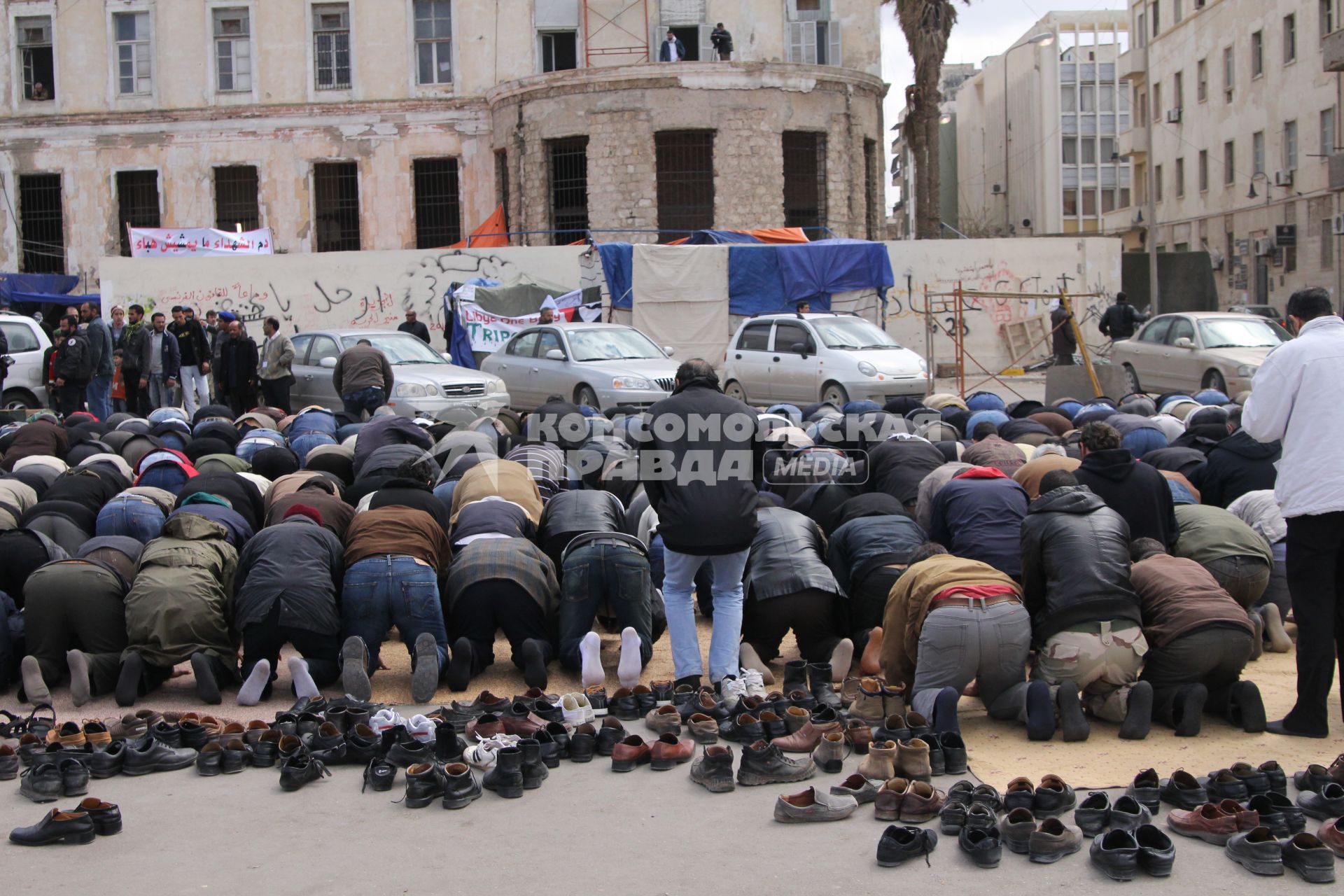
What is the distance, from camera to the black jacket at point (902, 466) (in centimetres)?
899

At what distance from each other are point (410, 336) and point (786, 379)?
18.1 ft

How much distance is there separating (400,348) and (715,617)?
12232mm

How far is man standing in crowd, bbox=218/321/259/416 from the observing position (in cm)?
1764

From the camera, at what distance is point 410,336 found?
1878 centimetres

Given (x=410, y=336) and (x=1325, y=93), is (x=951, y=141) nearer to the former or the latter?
(x=1325, y=93)

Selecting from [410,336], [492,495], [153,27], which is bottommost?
[492,495]

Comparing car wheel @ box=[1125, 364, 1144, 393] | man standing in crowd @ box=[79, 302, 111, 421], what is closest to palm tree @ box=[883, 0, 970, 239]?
car wheel @ box=[1125, 364, 1144, 393]

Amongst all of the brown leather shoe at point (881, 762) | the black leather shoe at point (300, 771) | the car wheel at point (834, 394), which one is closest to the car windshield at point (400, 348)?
the car wheel at point (834, 394)

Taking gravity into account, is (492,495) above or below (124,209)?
below

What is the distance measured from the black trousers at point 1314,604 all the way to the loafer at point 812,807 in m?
2.36

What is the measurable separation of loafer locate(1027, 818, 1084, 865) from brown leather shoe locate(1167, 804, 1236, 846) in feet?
1.33

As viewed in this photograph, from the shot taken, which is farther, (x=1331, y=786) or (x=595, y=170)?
(x=595, y=170)

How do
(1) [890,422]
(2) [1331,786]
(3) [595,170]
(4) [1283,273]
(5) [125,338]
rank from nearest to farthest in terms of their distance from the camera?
1. (2) [1331,786]
2. (1) [890,422]
3. (5) [125,338]
4. (3) [595,170]
5. (4) [1283,273]

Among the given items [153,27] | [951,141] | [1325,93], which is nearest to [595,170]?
[153,27]
